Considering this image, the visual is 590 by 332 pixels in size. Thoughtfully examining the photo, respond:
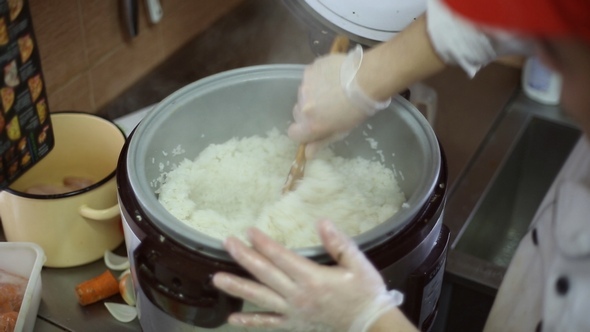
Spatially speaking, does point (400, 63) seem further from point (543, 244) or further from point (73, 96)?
point (73, 96)

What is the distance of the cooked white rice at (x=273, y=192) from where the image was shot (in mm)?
940

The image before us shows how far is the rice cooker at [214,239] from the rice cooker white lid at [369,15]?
0.63ft

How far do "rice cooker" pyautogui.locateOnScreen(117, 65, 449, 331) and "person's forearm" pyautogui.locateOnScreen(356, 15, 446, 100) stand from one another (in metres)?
0.14

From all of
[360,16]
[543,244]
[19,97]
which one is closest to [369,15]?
[360,16]

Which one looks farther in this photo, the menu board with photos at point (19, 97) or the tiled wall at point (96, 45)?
the tiled wall at point (96, 45)

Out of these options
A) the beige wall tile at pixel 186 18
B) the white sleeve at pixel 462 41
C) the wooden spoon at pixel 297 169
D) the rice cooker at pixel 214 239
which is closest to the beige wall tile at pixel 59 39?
the beige wall tile at pixel 186 18

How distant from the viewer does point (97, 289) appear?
1.08 metres

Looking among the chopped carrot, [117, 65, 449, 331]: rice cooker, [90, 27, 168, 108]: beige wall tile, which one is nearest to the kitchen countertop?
[90, 27, 168, 108]: beige wall tile

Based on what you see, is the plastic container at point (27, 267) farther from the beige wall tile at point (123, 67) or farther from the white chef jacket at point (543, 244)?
the white chef jacket at point (543, 244)

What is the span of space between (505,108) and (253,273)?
3.63ft

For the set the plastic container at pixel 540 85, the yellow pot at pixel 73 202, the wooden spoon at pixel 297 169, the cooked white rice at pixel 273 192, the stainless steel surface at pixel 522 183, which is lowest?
the stainless steel surface at pixel 522 183

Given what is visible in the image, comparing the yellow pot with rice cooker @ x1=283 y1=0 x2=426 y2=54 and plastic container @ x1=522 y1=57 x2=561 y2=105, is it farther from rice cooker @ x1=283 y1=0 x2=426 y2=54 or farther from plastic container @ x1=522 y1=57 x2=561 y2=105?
plastic container @ x1=522 y1=57 x2=561 y2=105

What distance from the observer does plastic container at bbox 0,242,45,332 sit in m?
0.99

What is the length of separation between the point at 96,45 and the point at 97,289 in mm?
498
